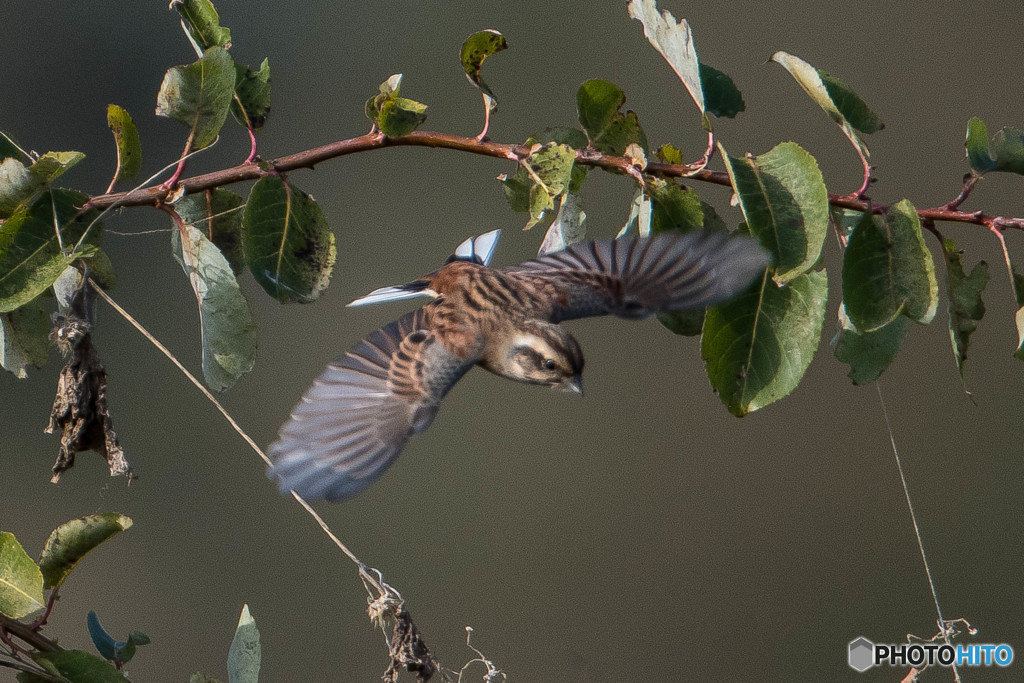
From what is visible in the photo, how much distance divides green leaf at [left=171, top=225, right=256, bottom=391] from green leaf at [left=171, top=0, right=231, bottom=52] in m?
0.35

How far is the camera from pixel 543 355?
6.21 feet

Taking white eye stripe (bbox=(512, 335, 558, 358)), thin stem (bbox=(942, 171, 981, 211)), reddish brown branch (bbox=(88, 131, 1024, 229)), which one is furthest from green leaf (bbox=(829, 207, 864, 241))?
white eye stripe (bbox=(512, 335, 558, 358))

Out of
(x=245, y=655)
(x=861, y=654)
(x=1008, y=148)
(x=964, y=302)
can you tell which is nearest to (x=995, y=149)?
(x=1008, y=148)

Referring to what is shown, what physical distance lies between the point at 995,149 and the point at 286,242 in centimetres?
120

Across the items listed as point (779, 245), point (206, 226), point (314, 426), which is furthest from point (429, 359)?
point (779, 245)

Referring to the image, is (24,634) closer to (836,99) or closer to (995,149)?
(836,99)

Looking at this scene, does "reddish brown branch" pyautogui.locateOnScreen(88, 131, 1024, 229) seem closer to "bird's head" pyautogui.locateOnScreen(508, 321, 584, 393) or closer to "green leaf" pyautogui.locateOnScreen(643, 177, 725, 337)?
"green leaf" pyautogui.locateOnScreen(643, 177, 725, 337)

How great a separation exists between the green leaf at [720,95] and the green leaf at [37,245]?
1.10 meters

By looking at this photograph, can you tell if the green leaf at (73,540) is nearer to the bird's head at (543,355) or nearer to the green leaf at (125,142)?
the green leaf at (125,142)

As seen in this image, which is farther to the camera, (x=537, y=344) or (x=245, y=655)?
(x=537, y=344)

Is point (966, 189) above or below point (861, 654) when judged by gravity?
above

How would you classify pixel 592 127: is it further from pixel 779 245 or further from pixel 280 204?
pixel 280 204

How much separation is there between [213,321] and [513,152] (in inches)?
22.5

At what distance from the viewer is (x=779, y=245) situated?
1439 mm
